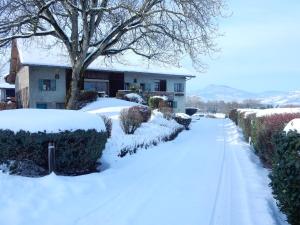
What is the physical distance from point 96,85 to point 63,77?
14.2 feet

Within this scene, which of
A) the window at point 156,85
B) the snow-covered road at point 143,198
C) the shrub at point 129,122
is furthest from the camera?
the window at point 156,85

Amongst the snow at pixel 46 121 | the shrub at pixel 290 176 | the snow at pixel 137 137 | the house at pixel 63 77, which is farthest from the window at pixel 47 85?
the shrub at pixel 290 176

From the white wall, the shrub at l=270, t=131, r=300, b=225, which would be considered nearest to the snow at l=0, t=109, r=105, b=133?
the shrub at l=270, t=131, r=300, b=225

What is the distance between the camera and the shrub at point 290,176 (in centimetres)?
Answer: 543

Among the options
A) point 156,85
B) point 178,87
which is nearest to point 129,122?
point 156,85

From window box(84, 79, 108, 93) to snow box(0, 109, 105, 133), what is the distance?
2960cm

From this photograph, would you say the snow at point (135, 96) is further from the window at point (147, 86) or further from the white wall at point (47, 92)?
the window at point (147, 86)

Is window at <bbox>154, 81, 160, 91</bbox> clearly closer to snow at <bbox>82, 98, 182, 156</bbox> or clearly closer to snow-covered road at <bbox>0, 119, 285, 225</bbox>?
snow at <bbox>82, 98, 182, 156</bbox>

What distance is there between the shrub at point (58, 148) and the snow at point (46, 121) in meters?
0.17

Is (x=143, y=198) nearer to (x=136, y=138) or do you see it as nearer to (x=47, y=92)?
(x=136, y=138)

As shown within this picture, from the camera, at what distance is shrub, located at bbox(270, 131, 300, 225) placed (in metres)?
5.43

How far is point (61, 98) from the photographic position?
37.1m

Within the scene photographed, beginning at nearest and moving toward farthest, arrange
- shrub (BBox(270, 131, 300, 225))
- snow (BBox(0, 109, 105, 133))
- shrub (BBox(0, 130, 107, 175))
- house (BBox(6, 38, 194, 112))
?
1. shrub (BBox(270, 131, 300, 225))
2. shrub (BBox(0, 130, 107, 175))
3. snow (BBox(0, 109, 105, 133))
4. house (BBox(6, 38, 194, 112))

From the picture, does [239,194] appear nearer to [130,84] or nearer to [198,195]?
[198,195]
